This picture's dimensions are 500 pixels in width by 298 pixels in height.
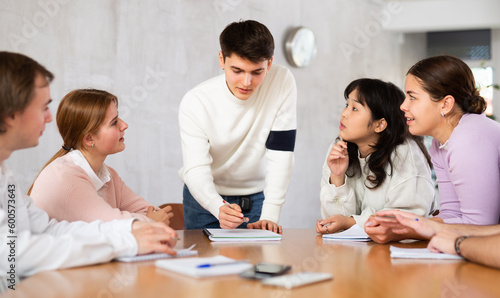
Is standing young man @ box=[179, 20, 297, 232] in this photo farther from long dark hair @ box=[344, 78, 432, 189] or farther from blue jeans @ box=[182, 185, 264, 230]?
long dark hair @ box=[344, 78, 432, 189]

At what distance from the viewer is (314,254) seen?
1.67 meters

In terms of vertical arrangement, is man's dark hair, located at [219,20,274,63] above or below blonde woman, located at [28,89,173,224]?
above

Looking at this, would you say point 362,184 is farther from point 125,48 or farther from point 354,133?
point 125,48

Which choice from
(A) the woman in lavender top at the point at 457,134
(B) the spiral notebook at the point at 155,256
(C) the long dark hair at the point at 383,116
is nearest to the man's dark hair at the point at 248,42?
(C) the long dark hair at the point at 383,116

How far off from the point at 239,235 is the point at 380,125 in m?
0.92

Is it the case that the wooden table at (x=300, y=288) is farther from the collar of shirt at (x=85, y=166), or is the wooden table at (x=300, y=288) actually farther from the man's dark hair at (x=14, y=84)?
the collar of shirt at (x=85, y=166)

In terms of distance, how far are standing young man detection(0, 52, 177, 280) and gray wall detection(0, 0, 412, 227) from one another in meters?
1.56

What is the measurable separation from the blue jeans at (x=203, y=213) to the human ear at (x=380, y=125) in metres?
0.67

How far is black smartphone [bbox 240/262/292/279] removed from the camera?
48.9 inches

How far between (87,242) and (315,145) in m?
4.44

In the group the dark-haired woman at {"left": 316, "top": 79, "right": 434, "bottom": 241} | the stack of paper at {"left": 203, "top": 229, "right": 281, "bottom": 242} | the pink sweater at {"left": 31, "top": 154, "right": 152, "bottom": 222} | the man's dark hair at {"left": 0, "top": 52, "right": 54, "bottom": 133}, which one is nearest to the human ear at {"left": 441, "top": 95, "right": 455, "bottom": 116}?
the dark-haired woman at {"left": 316, "top": 79, "right": 434, "bottom": 241}

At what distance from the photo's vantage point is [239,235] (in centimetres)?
195

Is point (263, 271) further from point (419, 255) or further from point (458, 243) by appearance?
point (458, 243)

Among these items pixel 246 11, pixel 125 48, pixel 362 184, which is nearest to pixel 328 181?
pixel 362 184
